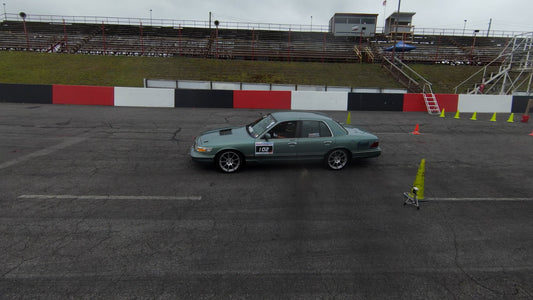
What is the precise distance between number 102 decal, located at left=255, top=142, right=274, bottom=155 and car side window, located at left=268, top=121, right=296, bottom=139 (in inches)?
9.0

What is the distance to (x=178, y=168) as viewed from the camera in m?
7.53

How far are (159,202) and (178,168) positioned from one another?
198 centimetres

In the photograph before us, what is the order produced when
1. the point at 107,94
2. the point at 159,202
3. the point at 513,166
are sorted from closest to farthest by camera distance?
the point at 159,202
the point at 513,166
the point at 107,94

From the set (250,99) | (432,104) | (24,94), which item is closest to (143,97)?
(250,99)

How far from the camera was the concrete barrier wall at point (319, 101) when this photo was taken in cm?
1852

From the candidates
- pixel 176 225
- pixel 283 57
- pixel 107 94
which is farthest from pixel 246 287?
pixel 283 57

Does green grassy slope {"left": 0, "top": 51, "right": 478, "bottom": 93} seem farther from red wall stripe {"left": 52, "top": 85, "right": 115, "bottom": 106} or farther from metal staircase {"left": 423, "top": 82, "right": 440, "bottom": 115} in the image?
metal staircase {"left": 423, "top": 82, "right": 440, "bottom": 115}

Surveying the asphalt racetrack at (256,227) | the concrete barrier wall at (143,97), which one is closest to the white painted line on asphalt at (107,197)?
the asphalt racetrack at (256,227)

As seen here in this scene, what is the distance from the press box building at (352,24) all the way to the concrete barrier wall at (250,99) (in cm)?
2702

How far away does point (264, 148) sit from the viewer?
7.17m

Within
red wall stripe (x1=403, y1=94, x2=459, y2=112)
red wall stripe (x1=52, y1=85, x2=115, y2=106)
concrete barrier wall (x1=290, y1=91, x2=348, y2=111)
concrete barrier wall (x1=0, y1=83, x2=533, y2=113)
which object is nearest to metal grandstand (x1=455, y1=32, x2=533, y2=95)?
concrete barrier wall (x1=0, y1=83, x2=533, y2=113)

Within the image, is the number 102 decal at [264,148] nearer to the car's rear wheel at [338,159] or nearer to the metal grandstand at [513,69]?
the car's rear wheel at [338,159]

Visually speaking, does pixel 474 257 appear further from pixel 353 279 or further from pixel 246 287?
pixel 246 287

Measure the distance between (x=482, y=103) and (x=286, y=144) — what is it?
17592 millimetres
